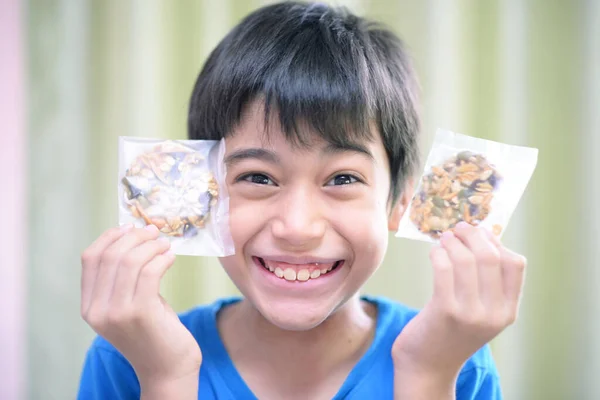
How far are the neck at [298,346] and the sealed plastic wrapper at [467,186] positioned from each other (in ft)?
1.00

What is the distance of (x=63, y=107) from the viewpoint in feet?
6.06

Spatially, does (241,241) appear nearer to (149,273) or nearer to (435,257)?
(149,273)

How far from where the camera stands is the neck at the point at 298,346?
1198mm

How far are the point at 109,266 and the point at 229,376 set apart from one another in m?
0.35

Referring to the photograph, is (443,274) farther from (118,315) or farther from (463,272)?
(118,315)

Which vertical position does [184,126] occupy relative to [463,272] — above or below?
above

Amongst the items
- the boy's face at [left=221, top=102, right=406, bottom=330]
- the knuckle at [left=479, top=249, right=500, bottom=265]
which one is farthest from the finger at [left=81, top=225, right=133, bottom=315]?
the knuckle at [left=479, top=249, right=500, bottom=265]

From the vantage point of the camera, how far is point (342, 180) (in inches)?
41.9

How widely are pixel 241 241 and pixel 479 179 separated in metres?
0.43

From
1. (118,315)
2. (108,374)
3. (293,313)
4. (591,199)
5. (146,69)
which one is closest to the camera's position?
(118,315)

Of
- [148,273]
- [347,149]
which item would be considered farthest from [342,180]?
[148,273]

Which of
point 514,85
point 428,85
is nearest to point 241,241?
point 428,85

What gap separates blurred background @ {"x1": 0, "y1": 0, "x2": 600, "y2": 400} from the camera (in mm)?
1823

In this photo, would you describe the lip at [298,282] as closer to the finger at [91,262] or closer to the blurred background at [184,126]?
the finger at [91,262]
